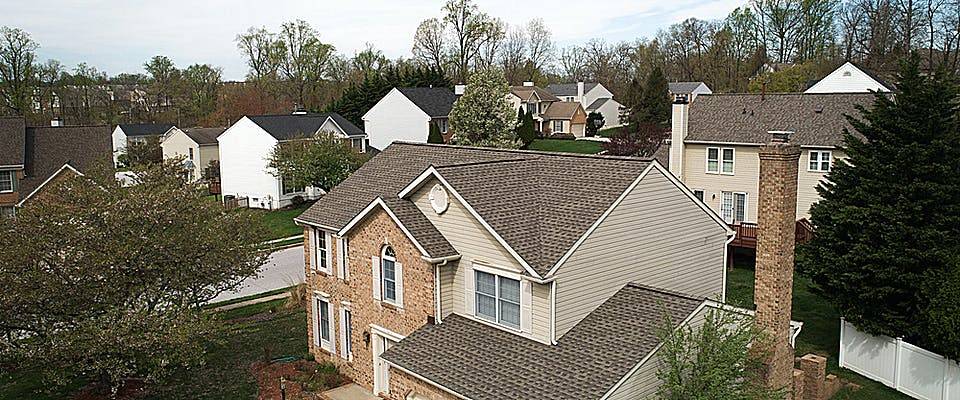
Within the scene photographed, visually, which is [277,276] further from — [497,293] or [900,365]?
[900,365]

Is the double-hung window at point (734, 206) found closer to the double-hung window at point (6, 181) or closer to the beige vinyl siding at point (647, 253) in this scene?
the beige vinyl siding at point (647, 253)

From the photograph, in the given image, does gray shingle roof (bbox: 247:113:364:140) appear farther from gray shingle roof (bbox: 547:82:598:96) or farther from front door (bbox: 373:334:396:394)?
gray shingle roof (bbox: 547:82:598:96)

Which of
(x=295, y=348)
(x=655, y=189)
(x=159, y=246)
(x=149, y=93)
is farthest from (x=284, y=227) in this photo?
(x=149, y=93)

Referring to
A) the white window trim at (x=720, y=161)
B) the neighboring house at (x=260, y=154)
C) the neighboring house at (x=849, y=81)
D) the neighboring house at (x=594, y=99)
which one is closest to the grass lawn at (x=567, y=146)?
the neighboring house at (x=594, y=99)

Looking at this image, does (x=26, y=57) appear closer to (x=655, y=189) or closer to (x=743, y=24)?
(x=655, y=189)

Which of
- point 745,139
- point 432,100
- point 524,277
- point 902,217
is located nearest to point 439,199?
point 524,277

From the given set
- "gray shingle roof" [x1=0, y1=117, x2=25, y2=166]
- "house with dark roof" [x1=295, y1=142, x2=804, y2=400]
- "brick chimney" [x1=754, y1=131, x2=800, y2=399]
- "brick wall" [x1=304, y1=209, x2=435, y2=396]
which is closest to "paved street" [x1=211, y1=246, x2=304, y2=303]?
"brick wall" [x1=304, y1=209, x2=435, y2=396]
